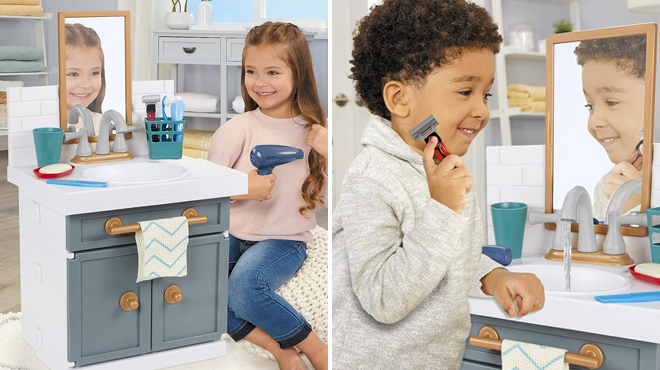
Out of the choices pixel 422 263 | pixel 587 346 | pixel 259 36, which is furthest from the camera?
pixel 259 36

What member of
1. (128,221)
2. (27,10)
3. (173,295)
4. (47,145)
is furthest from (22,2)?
(173,295)

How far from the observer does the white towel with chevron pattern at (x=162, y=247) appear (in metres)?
1.49

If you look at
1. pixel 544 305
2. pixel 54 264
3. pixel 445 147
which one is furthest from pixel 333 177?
pixel 54 264

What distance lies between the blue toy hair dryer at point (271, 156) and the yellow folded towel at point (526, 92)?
17.7 inches

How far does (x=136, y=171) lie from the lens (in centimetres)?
166

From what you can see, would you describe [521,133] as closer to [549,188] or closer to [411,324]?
[549,188]

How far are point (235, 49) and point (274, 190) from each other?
328 mm

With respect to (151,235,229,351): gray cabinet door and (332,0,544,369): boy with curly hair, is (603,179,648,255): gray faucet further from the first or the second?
(151,235,229,351): gray cabinet door

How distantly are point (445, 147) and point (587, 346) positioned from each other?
37 cm

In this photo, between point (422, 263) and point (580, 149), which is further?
point (580, 149)

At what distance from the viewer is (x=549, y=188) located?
3.93ft

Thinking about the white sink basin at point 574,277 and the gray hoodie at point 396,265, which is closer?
the gray hoodie at point 396,265

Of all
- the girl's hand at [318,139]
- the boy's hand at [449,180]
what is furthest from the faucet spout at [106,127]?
the boy's hand at [449,180]

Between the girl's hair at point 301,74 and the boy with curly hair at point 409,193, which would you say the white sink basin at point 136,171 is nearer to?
the girl's hair at point 301,74
